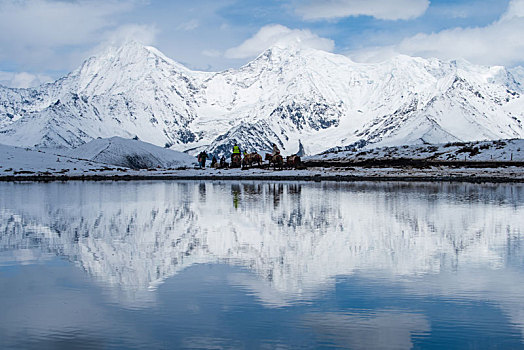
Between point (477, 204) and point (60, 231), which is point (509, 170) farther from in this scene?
point (60, 231)

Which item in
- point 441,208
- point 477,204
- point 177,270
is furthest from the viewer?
point 477,204

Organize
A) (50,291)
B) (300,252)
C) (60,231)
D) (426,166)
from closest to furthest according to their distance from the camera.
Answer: (50,291)
(300,252)
(60,231)
(426,166)

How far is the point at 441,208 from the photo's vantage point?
31422mm

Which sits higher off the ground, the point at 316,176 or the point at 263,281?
the point at 316,176

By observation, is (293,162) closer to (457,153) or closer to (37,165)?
(457,153)

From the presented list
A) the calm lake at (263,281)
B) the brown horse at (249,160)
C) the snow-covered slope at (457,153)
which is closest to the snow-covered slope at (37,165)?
the brown horse at (249,160)

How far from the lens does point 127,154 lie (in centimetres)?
12656

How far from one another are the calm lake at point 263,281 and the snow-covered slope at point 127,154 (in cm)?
9405

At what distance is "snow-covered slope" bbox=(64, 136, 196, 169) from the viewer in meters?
121

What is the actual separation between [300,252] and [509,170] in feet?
179

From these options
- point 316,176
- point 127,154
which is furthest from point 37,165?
point 127,154

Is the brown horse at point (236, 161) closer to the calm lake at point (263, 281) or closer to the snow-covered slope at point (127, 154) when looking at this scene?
the snow-covered slope at point (127, 154)

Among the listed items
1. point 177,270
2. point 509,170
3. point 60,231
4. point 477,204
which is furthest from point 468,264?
point 509,170

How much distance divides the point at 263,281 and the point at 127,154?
375 ft
